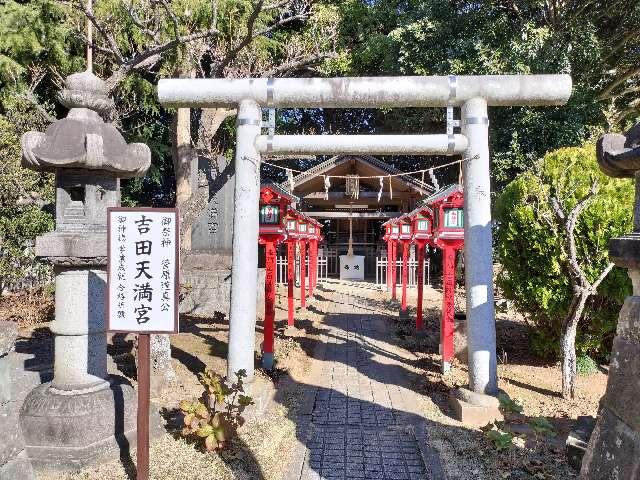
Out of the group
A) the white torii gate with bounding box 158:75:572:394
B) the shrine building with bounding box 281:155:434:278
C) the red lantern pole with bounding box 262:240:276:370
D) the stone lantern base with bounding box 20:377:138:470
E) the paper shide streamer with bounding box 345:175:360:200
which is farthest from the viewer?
the paper shide streamer with bounding box 345:175:360:200

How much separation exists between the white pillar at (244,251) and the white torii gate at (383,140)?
13 mm

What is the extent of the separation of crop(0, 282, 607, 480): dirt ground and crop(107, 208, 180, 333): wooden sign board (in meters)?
1.60

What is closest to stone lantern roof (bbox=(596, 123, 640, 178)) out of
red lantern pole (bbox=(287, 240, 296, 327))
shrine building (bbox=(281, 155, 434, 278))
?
red lantern pole (bbox=(287, 240, 296, 327))

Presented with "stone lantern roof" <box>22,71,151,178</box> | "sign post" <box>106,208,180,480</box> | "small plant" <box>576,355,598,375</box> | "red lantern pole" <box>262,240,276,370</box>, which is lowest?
"small plant" <box>576,355,598,375</box>

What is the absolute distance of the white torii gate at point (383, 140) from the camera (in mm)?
5578

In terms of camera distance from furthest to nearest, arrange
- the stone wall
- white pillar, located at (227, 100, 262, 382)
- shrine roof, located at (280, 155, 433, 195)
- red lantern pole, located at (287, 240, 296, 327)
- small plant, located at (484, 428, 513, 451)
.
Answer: shrine roof, located at (280, 155, 433, 195) → the stone wall → red lantern pole, located at (287, 240, 296, 327) → white pillar, located at (227, 100, 262, 382) → small plant, located at (484, 428, 513, 451)

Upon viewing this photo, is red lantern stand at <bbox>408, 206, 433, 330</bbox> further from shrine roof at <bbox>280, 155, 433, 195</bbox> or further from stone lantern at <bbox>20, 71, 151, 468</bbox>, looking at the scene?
stone lantern at <bbox>20, 71, 151, 468</bbox>

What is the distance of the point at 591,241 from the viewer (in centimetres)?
667

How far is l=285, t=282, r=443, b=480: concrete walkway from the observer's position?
4422mm

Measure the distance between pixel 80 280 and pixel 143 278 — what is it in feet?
4.59

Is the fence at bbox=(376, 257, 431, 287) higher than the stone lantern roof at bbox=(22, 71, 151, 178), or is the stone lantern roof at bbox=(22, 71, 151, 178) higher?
the stone lantern roof at bbox=(22, 71, 151, 178)

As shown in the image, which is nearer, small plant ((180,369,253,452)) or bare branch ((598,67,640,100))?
small plant ((180,369,253,452))

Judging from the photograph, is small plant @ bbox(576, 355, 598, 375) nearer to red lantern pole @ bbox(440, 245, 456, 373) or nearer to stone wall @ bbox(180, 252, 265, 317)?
red lantern pole @ bbox(440, 245, 456, 373)

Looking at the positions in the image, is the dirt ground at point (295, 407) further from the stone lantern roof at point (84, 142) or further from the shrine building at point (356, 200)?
the shrine building at point (356, 200)
